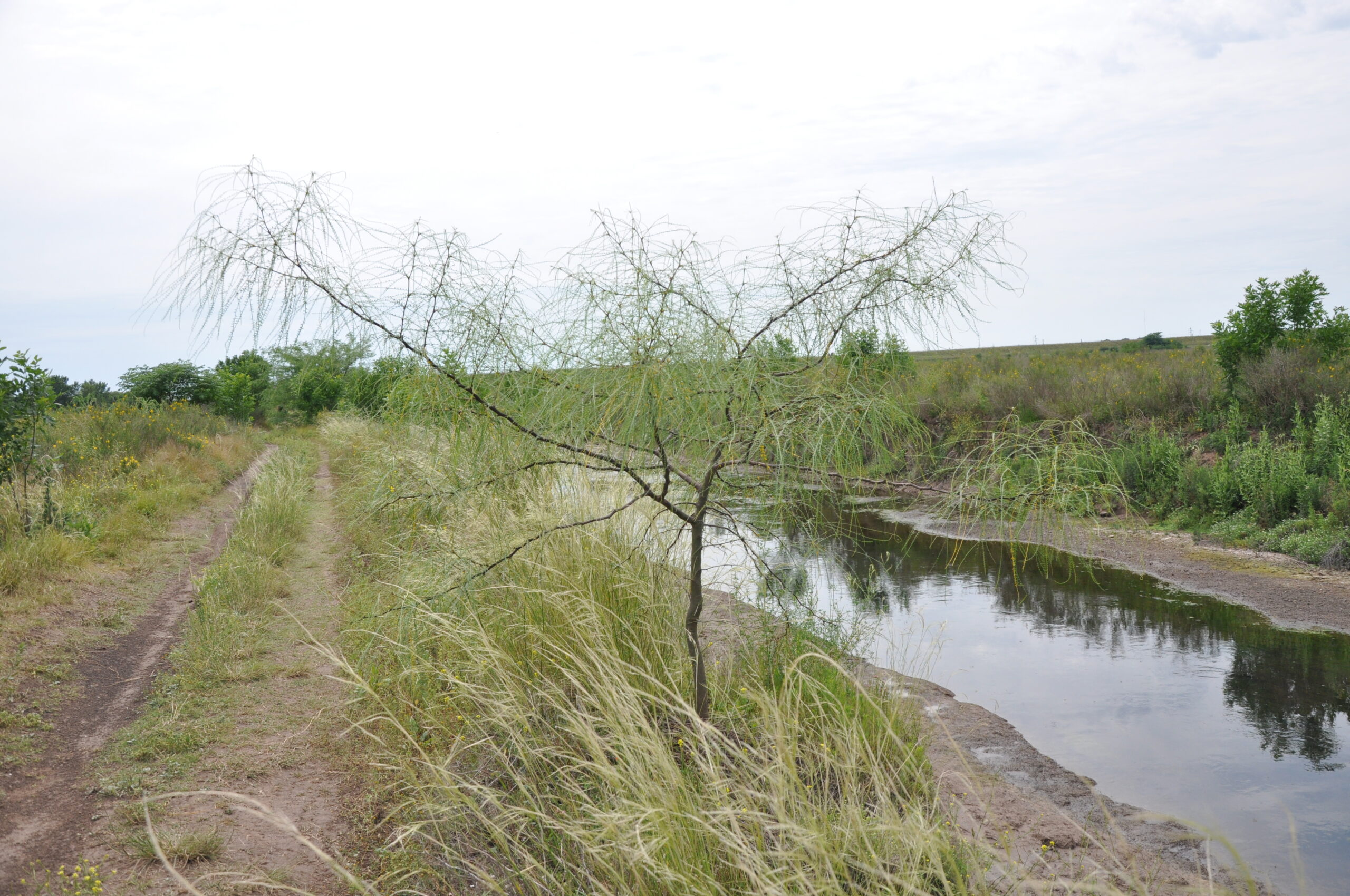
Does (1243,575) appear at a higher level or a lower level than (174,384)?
lower

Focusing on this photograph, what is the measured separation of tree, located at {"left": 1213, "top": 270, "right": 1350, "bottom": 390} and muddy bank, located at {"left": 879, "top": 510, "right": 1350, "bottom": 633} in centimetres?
486

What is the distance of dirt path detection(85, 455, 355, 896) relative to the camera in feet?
11.0

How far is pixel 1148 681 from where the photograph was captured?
24.8 ft

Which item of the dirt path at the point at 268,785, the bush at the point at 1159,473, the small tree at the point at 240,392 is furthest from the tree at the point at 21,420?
the small tree at the point at 240,392

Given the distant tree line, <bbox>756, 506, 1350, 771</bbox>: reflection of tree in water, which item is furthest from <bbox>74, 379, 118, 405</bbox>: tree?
<bbox>756, 506, 1350, 771</bbox>: reflection of tree in water

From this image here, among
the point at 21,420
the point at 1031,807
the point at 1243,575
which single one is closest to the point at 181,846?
the point at 1031,807

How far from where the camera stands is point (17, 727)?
4.77 metres

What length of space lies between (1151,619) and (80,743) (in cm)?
956

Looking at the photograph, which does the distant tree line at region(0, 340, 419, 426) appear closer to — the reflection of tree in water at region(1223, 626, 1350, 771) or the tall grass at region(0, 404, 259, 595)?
the tall grass at region(0, 404, 259, 595)

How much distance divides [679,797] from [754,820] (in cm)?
27

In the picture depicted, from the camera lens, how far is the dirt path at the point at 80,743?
3568mm

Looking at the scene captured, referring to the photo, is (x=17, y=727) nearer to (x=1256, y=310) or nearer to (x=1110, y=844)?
(x=1110, y=844)

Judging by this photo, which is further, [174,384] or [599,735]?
[174,384]

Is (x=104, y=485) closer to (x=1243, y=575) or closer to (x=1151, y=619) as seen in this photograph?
(x=1151, y=619)
